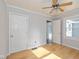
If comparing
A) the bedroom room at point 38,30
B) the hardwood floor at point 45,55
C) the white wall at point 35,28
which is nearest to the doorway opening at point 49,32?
the bedroom room at point 38,30

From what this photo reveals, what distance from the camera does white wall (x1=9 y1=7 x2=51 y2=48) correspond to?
15.4ft

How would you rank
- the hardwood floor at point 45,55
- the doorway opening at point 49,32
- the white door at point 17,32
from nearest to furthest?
the hardwood floor at point 45,55 → the white door at point 17,32 → the doorway opening at point 49,32

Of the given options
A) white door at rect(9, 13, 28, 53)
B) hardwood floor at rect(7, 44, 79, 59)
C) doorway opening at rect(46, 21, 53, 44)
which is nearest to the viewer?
hardwood floor at rect(7, 44, 79, 59)

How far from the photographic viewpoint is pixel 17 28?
416 cm

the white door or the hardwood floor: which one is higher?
the white door

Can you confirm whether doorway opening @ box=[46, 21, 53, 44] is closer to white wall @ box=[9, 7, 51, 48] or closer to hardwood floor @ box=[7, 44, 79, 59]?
white wall @ box=[9, 7, 51, 48]

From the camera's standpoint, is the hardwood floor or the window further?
the window

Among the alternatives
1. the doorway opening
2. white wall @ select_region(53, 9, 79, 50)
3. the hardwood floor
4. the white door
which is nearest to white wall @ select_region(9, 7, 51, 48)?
the white door

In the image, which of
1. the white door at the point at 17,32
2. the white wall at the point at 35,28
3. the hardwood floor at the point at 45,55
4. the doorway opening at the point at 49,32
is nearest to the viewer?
the hardwood floor at the point at 45,55

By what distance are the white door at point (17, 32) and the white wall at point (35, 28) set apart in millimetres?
279

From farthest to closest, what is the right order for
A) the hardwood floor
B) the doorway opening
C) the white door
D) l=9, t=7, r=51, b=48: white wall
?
the doorway opening < l=9, t=7, r=51, b=48: white wall < the white door < the hardwood floor

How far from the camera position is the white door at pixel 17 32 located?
3.91 meters

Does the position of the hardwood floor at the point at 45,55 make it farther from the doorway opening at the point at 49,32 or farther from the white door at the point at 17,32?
the doorway opening at the point at 49,32

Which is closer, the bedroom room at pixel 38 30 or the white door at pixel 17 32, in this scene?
the bedroom room at pixel 38 30
